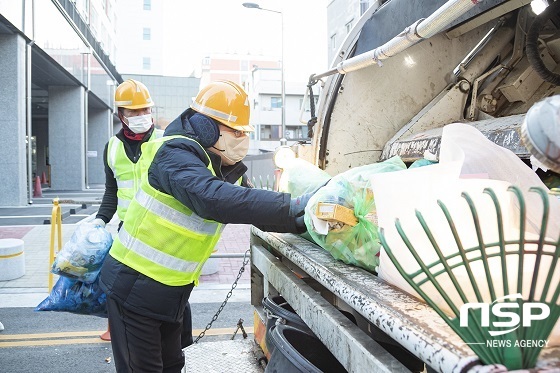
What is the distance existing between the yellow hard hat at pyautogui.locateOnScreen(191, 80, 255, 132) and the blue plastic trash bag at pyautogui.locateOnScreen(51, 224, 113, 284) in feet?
4.61

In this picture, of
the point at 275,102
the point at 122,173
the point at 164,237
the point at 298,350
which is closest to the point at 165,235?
the point at 164,237

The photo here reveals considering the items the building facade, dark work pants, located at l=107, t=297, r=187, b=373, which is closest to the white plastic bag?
dark work pants, located at l=107, t=297, r=187, b=373

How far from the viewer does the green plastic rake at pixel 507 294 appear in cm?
89

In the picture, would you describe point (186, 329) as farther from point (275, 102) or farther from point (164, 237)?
point (275, 102)

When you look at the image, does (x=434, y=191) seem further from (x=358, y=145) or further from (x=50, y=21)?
(x=50, y=21)

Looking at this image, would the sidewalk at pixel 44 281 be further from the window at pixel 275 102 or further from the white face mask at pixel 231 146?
the window at pixel 275 102

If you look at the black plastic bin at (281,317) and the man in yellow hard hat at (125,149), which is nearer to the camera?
the black plastic bin at (281,317)

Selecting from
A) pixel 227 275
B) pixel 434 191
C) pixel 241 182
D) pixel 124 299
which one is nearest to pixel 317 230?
pixel 434 191

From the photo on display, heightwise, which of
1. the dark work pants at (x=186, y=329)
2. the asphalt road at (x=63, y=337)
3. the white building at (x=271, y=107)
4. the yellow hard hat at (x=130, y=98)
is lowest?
the asphalt road at (x=63, y=337)

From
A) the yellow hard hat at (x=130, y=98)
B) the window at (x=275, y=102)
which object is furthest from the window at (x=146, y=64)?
the yellow hard hat at (x=130, y=98)

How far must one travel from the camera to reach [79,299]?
10.1ft

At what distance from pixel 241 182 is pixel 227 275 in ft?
11.8

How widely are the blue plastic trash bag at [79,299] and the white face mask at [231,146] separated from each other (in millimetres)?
1388

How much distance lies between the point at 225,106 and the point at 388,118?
1.63 metres
